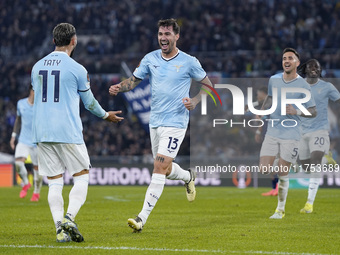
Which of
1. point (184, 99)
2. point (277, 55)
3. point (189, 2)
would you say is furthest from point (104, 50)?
point (184, 99)

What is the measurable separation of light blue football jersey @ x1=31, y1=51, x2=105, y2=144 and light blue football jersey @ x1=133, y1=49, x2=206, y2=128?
5.19ft

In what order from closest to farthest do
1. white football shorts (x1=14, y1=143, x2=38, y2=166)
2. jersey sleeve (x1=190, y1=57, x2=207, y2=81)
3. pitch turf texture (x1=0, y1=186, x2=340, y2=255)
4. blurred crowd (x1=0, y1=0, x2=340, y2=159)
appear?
pitch turf texture (x1=0, y1=186, x2=340, y2=255)
jersey sleeve (x1=190, y1=57, x2=207, y2=81)
white football shorts (x1=14, y1=143, x2=38, y2=166)
blurred crowd (x1=0, y1=0, x2=340, y2=159)

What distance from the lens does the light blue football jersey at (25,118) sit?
1571 cm

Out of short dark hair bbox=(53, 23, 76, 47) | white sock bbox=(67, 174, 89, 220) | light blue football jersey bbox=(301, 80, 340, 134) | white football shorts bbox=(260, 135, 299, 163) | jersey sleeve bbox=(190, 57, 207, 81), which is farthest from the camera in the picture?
light blue football jersey bbox=(301, 80, 340, 134)

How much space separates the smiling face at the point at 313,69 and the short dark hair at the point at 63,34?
18.4 feet

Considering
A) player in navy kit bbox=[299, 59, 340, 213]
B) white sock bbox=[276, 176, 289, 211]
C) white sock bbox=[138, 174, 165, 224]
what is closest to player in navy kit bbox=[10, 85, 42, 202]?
player in navy kit bbox=[299, 59, 340, 213]

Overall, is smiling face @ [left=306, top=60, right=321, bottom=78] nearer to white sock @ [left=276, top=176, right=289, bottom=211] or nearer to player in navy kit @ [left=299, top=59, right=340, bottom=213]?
player in navy kit @ [left=299, top=59, right=340, bottom=213]

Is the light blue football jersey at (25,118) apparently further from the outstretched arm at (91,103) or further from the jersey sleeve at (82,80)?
the jersey sleeve at (82,80)

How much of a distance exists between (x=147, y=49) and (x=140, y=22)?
243 cm

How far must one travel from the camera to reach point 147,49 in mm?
31500

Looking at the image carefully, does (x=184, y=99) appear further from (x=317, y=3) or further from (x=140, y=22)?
(x=140, y=22)

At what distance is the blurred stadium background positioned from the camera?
27.1m

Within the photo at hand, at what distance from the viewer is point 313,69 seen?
11.8 meters

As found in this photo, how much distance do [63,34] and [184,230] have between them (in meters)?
3.00
